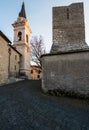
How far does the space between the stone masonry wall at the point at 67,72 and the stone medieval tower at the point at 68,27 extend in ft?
5.57

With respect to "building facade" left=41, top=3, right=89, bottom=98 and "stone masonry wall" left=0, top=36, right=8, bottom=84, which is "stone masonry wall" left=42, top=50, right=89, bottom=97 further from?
"stone masonry wall" left=0, top=36, right=8, bottom=84

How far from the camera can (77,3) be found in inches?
508

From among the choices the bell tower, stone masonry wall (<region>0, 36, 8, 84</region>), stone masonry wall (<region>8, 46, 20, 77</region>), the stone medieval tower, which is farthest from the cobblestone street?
the bell tower

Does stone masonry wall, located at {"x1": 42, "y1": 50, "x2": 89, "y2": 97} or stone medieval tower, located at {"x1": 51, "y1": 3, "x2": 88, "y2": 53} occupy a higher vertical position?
stone medieval tower, located at {"x1": 51, "y1": 3, "x2": 88, "y2": 53}

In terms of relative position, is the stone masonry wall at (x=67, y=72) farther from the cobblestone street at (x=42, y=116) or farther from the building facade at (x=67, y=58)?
the cobblestone street at (x=42, y=116)

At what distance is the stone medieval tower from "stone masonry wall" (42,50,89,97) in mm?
1698

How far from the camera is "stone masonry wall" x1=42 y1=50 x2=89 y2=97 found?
9.37m

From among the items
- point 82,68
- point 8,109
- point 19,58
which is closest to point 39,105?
point 8,109

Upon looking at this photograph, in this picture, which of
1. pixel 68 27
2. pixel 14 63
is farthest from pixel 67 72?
pixel 14 63

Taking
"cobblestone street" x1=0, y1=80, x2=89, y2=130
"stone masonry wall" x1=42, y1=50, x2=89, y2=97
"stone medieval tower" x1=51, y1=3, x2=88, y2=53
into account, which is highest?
"stone medieval tower" x1=51, y1=3, x2=88, y2=53

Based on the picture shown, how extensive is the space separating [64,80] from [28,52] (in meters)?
20.6

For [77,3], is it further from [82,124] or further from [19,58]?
[19,58]

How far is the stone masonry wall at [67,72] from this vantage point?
9367 millimetres

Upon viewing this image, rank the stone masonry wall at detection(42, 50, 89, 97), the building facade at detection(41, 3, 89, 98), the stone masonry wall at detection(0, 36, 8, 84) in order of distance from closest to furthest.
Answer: the stone masonry wall at detection(42, 50, 89, 97), the building facade at detection(41, 3, 89, 98), the stone masonry wall at detection(0, 36, 8, 84)
